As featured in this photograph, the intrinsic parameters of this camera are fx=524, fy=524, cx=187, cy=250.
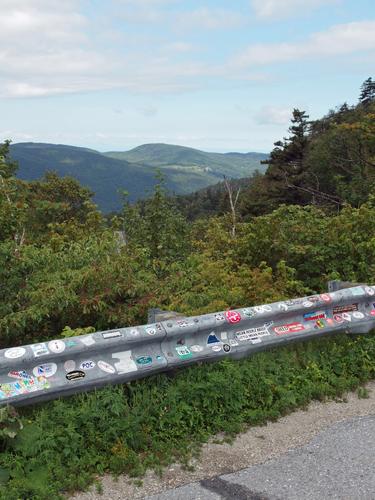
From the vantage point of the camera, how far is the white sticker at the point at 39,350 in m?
3.78

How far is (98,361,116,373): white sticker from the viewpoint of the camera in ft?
13.4

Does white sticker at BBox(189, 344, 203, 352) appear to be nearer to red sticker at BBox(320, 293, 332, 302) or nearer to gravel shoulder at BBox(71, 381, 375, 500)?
gravel shoulder at BBox(71, 381, 375, 500)

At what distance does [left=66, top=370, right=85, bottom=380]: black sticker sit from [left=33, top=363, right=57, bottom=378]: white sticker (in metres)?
0.11

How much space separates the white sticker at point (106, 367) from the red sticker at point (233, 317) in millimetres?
1200

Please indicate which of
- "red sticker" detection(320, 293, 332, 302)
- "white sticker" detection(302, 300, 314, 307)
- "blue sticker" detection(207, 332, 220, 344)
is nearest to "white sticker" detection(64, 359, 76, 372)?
"blue sticker" detection(207, 332, 220, 344)

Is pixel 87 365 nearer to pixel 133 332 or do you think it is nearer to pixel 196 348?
→ pixel 133 332

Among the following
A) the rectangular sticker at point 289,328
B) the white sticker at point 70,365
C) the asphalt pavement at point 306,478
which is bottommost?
the asphalt pavement at point 306,478

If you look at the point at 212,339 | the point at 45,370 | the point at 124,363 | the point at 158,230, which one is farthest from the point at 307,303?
the point at 158,230

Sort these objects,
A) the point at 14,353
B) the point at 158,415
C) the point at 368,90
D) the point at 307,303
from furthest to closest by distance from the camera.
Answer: the point at 368,90 < the point at 307,303 < the point at 158,415 < the point at 14,353

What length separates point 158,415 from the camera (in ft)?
13.4

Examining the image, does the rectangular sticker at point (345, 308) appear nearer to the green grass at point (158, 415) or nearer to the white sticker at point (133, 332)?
the green grass at point (158, 415)

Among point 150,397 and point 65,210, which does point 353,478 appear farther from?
point 65,210

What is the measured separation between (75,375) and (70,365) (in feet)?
0.28

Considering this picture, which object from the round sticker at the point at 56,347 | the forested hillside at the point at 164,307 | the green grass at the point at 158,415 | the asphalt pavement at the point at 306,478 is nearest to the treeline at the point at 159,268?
the forested hillside at the point at 164,307
